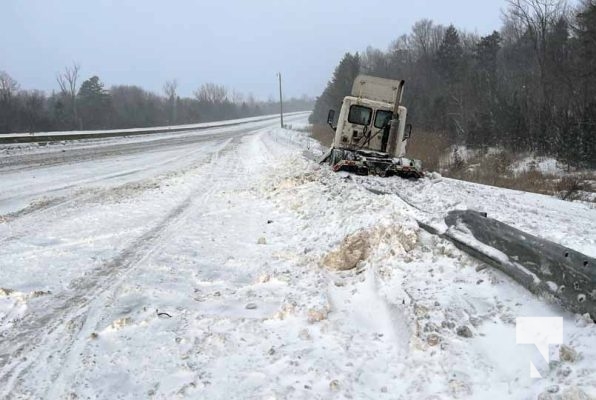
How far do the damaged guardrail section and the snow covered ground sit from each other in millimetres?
122

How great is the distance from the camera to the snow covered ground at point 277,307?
3.78 metres

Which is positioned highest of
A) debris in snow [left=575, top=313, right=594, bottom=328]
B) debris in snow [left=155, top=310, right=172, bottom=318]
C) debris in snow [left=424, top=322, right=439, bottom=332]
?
debris in snow [left=575, top=313, right=594, bottom=328]

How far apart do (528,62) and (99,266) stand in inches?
2579

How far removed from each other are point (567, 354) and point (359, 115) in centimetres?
1362

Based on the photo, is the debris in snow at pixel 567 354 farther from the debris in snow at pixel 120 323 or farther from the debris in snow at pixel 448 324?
the debris in snow at pixel 120 323

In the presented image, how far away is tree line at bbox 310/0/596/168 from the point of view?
87.4 ft

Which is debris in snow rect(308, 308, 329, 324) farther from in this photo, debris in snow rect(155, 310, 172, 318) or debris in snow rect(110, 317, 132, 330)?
debris in snow rect(110, 317, 132, 330)

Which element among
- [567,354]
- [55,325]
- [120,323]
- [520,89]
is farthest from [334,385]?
[520,89]

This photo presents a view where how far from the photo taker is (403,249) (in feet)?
20.3

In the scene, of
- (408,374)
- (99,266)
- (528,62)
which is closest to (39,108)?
(528,62)

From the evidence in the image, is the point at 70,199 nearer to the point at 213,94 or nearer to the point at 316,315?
the point at 316,315

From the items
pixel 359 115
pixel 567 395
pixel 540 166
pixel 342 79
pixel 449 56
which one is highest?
pixel 449 56

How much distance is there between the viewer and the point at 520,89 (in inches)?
1521

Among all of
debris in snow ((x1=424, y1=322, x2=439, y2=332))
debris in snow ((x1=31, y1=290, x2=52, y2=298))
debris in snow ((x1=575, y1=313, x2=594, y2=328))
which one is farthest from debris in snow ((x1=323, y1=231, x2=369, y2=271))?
debris in snow ((x1=31, y1=290, x2=52, y2=298))
